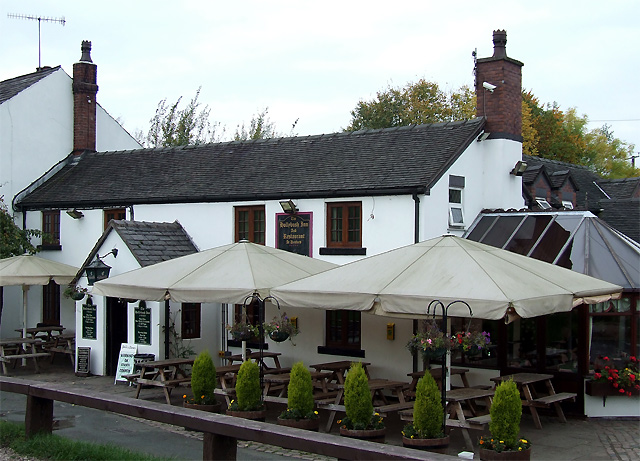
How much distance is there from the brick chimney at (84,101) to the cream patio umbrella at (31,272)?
5.38 metres

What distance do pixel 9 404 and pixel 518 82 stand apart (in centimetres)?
1263

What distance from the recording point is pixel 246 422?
720 cm

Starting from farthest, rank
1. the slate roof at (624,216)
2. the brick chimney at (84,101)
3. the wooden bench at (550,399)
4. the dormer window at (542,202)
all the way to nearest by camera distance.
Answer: the brick chimney at (84,101)
the slate roof at (624,216)
the dormer window at (542,202)
the wooden bench at (550,399)

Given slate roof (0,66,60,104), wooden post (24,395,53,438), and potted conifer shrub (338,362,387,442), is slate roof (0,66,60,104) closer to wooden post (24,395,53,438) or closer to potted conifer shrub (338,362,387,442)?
wooden post (24,395,53,438)

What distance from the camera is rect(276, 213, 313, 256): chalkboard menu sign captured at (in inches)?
610

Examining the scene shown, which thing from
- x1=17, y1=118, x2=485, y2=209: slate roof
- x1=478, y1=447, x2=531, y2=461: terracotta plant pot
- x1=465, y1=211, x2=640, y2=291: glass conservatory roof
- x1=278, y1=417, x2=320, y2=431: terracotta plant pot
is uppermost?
x1=17, y1=118, x2=485, y2=209: slate roof

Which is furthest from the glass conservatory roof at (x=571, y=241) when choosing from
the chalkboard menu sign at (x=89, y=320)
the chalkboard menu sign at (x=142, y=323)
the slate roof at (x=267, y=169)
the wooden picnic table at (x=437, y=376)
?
the chalkboard menu sign at (x=89, y=320)

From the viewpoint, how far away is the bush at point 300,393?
1071cm

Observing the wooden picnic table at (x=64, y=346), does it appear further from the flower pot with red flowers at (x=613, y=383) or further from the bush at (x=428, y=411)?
the flower pot with red flowers at (x=613, y=383)

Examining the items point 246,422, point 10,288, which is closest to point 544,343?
point 246,422

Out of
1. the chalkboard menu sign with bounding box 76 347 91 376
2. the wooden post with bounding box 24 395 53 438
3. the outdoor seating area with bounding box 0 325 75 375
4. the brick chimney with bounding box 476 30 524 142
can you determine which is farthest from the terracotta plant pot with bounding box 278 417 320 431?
the outdoor seating area with bounding box 0 325 75 375

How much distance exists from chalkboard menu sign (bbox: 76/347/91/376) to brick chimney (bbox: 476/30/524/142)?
1034 cm

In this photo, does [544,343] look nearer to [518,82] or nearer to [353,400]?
[353,400]

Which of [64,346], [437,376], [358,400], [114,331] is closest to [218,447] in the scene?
[358,400]
